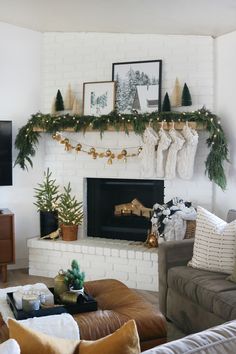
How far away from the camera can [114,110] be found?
4.71 meters

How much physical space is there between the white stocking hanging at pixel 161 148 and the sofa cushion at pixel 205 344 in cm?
324

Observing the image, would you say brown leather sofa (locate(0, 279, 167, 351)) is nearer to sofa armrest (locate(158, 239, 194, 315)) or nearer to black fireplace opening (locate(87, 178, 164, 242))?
sofa armrest (locate(158, 239, 194, 315))

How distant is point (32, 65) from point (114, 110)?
112 centimetres

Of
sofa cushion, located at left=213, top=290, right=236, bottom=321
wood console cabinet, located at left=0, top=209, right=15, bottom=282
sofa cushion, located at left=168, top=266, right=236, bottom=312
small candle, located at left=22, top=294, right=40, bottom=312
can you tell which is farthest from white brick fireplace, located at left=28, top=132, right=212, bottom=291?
small candle, located at left=22, top=294, right=40, bottom=312

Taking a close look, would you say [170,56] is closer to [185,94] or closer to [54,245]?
[185,94]

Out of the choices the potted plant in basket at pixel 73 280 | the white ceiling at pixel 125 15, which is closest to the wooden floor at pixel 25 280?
the potted plant in basket at pixel 73 280

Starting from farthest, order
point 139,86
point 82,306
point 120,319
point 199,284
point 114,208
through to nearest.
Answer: point 114,208 < point 139,86 < point 199,284 < point 82,306 < point 120,319

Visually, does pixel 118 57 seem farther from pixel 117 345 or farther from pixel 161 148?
pixel 117 345

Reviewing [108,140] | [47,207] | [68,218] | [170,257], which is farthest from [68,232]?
[170,257]

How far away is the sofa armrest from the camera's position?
137 inches

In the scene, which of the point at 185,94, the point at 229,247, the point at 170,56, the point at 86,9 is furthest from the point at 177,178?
the point at 86,9

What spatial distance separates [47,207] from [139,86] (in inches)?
62.4

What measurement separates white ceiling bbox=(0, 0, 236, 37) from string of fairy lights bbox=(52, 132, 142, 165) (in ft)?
3.82

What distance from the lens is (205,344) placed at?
122cm
